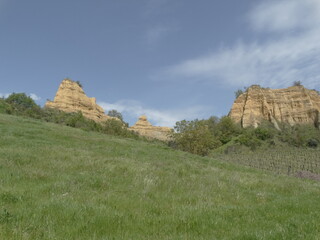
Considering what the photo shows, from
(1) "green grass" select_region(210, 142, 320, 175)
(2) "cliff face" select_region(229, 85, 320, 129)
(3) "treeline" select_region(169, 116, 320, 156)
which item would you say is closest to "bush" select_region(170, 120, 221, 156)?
(3) "treeline" select_region(169, 116, 320, 156)

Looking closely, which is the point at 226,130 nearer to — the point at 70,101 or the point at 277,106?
the point at 277,106

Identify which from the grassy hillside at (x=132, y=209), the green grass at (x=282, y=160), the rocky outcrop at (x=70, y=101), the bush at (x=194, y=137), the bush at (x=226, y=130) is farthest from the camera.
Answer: the rocky outcrop at (x=70, y=101)

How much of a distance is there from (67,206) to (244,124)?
16837 centimetres

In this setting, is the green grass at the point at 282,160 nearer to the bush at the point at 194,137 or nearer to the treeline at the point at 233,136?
the treeline at the point at 233,136

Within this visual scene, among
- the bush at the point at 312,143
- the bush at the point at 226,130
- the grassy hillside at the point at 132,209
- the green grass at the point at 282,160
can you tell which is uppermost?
the bush at the point at 226,130

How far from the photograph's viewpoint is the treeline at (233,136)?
63.3 metres

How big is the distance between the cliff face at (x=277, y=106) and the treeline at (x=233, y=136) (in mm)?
6878

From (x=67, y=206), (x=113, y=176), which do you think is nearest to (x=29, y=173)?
(x=113, y=176)

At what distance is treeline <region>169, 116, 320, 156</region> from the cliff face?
6878mm

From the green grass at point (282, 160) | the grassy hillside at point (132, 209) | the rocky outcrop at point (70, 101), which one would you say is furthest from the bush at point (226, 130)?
the grassy hillside at point (132, 209)

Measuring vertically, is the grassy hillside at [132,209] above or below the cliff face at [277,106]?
below

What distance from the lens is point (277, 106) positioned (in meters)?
172

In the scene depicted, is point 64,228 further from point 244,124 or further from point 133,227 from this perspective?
point 244,124

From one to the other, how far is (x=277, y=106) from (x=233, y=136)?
49642 millimetres
